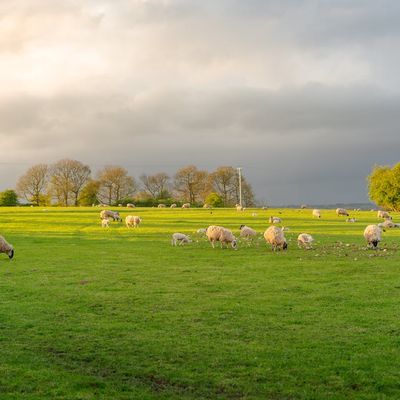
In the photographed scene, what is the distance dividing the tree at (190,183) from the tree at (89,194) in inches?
903

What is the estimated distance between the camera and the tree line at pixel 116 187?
419 ft

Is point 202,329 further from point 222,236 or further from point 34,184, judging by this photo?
point 34,184

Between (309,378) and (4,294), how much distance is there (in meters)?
13.3

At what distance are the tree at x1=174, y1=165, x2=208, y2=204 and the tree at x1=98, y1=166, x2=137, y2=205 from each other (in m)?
12.9

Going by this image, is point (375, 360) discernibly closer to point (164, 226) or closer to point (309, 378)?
point (309, 378)

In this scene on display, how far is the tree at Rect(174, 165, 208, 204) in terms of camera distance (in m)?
135

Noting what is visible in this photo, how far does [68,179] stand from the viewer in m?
131

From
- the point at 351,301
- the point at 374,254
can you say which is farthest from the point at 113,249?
the point at 351,301

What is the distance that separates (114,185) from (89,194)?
26.5 ft

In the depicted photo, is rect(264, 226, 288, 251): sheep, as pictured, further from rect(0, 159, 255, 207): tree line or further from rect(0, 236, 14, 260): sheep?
rect(0, 159, 255, 207): tree line

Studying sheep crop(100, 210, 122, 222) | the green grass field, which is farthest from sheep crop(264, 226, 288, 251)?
sheep crop(100, 210, 122, 222)

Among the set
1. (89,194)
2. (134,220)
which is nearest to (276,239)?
(134,220)

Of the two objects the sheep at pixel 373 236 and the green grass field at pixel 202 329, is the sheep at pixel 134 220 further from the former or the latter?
the sheep at pixel 373 236

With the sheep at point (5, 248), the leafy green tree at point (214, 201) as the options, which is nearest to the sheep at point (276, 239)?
the sheep at point (5, 248)
